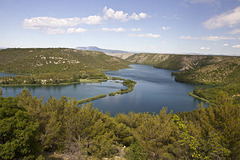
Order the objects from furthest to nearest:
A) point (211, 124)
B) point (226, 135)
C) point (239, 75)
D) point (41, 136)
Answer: point (239, 75), point (41, 136), point (211, 124), point (226, 135)

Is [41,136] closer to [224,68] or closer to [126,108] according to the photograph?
[126,108]

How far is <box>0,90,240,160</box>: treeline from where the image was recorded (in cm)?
1521

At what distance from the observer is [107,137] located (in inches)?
947

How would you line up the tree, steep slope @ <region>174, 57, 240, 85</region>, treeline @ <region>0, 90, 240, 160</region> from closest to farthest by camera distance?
treeline @ <region>0, 90, 240, 160</region> → the tree → steep slope @ <region>174, 57, 240, 85</region>

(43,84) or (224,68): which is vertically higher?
(224,68)

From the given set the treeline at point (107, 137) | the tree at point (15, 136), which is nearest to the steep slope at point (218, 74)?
the treeline at point (107, 137)

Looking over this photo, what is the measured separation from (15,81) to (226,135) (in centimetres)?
14427

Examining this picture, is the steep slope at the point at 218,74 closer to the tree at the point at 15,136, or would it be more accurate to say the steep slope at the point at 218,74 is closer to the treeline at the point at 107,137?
the treeline at the point at 107,137

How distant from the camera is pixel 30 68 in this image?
7510 inches

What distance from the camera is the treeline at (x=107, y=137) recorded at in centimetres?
1521

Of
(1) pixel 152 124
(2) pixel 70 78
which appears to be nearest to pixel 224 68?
(2) pixel 70 78

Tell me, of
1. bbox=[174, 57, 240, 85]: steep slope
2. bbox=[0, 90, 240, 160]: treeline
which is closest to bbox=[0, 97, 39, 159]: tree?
bbox=[0, 90, 240, 160]: treeline

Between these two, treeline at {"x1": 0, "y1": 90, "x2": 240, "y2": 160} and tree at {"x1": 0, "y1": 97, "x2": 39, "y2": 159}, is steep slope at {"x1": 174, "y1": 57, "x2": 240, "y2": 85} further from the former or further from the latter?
tree at {"x1": 0, "y1": 97, "x2": 39, "y2": 159}

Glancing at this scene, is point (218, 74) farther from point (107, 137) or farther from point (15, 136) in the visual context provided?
point (15, 136)
